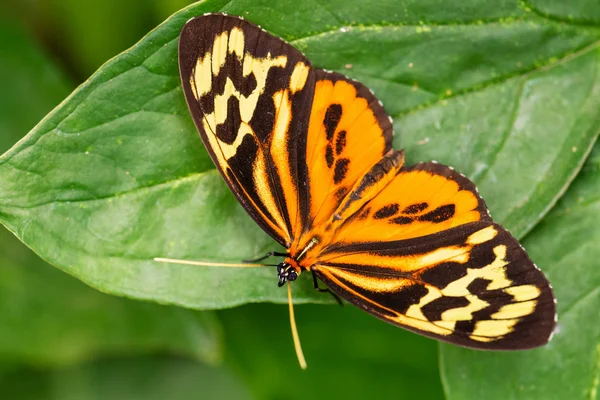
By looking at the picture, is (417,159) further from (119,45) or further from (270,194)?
(119,45)

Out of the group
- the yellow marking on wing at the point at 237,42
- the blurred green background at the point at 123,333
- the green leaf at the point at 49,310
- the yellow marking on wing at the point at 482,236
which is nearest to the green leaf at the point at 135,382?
the blurred green background at the point at 123,333

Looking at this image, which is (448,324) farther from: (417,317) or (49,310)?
(49,310)

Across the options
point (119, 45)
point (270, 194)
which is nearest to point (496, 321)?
point (270, 194)

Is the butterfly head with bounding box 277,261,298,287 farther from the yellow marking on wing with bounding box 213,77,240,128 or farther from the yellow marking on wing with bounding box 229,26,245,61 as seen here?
the yellow marking on wing with bounding box 229,26,245,61

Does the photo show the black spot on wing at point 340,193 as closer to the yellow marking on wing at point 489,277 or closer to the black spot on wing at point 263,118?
the black spot on wing at point 263,118

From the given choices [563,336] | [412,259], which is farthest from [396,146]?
[563,336]

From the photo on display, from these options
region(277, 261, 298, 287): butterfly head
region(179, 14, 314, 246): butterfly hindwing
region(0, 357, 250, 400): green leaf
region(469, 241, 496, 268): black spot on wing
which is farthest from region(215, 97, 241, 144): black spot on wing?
region(0, 357, 250, 400): green leaf
